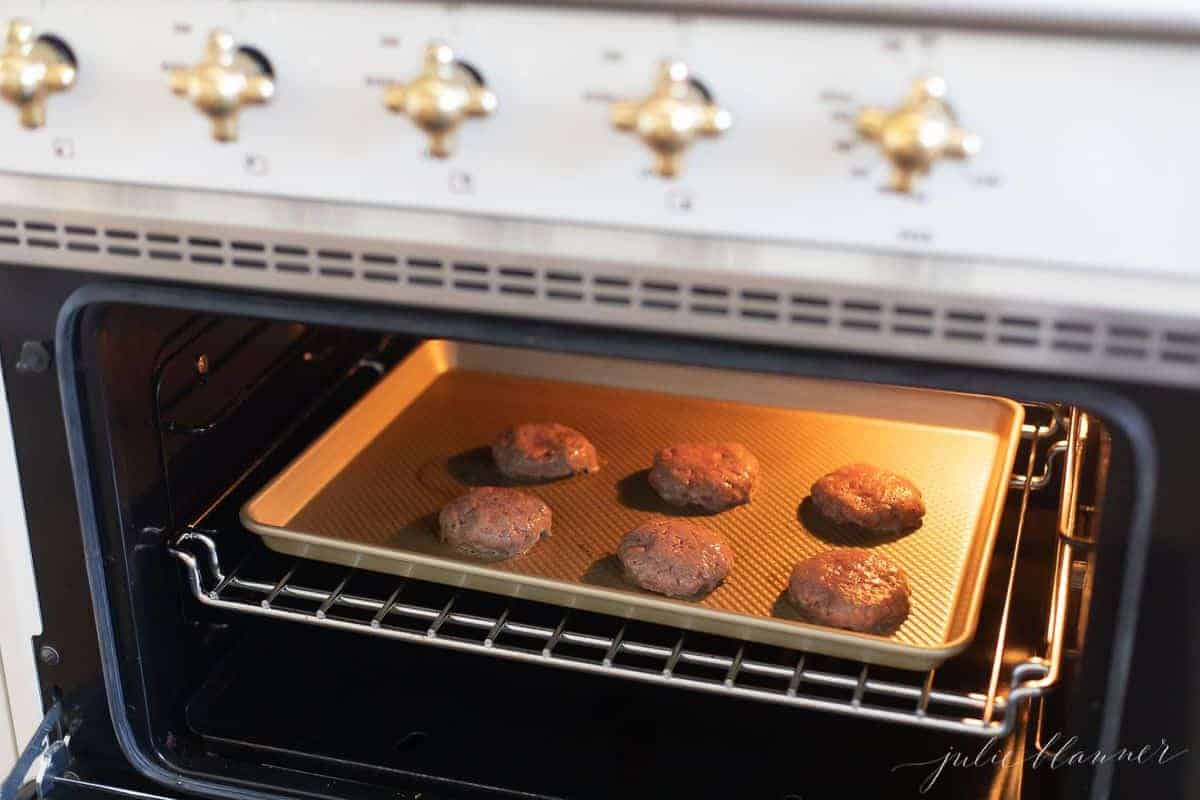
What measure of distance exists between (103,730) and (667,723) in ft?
1.70

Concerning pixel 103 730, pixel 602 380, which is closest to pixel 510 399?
pixel 602 380

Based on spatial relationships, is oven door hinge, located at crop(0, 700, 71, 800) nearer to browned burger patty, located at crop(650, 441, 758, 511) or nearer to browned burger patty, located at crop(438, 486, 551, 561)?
browned burger patty, located at crop(438, 486, 551, 561)

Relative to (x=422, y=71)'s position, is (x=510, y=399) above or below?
below

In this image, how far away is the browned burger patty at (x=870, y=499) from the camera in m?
1.34

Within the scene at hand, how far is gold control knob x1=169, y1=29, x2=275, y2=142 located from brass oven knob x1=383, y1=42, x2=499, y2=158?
90 millimetres

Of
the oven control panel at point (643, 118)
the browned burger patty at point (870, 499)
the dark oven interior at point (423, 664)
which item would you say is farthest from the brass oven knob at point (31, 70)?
the browned burger patty at point (870, 499)

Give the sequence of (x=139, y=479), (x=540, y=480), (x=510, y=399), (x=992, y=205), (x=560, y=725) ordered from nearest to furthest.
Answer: (x=992, y=205)
(x=139, y=479)
(x=560, y=725)
(x=540, y=480)
(x=510, y=399)

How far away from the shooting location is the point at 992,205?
0.79 metres

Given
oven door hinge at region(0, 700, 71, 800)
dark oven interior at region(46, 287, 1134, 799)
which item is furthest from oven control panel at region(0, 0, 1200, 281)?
oven door hinge at region(0, 700, 71, 800)

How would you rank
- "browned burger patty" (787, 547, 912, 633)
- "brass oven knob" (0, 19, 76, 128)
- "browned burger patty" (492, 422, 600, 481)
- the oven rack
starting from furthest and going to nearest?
1. "browned burger patty" (492, 422, 600, 481)
2. "browned burger patty" (787, 547, 912, 633)
3. the oven rack
4. "brass oven knob" (0, 19, 76, 128)

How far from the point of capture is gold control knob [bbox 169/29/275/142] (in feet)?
2.72

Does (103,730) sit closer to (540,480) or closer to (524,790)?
(524,790)

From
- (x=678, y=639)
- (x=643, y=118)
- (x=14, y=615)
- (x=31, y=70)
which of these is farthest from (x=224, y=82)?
(x=678, y=639)

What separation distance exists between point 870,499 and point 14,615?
2.65 ft
